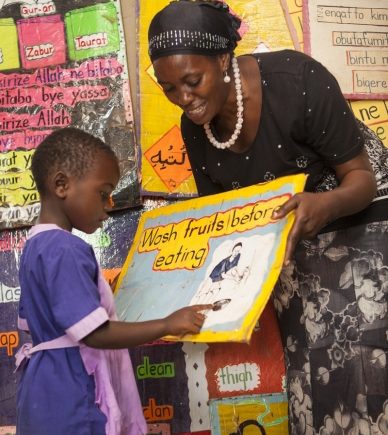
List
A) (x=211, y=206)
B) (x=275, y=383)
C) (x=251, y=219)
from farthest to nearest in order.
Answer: (x=275, y=383) < (x=211, y=206) < (x=251, y=219)

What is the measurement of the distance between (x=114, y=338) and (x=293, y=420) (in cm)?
55

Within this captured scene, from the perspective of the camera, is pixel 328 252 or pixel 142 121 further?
pixel 142 121

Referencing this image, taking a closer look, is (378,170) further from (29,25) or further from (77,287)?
(29,25)

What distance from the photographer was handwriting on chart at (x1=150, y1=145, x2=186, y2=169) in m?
2.18

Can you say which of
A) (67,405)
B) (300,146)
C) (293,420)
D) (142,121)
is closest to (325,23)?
(142,121)

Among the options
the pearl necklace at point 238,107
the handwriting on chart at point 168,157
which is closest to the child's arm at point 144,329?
the pearl necklace at point 238,107

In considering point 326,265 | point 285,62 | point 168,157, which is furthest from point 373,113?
point 326,265

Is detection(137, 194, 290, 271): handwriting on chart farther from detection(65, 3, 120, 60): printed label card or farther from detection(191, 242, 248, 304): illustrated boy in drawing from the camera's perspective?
detection(65, 3, 120, 60): printed label card

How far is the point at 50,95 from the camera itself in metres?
2.22

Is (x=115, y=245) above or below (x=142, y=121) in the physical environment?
below

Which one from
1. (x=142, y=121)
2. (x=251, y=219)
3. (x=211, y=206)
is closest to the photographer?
(x=251, y=219)

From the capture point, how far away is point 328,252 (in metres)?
1.52

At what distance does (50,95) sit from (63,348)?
42.8 inches

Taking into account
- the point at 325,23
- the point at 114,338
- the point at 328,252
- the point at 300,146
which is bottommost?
the point at 114,338
